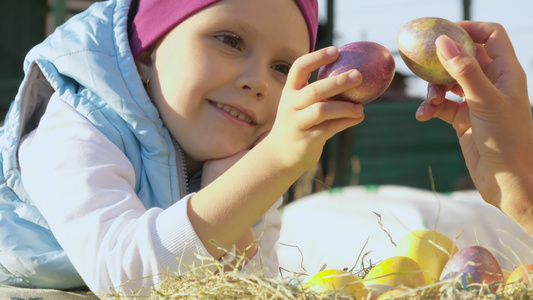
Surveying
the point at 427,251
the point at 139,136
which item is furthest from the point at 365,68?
the point at 139,136

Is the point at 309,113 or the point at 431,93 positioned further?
the point at 431,93

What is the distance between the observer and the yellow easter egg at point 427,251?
1.38 m

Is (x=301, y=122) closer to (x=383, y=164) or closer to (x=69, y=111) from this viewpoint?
(x=69, y=111)

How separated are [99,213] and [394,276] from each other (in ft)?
2.58

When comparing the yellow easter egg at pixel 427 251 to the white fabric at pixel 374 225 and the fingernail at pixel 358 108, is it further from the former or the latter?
the white fabric at pixel 374 225

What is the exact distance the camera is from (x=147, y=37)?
211 cm

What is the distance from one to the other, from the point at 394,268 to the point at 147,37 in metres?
1.25

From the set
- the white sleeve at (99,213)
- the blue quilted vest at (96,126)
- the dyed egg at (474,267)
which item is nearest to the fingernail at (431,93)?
the dyed egg at (474,267)

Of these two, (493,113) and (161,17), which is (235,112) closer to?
(161,17)

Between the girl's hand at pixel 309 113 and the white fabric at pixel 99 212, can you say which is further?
the white fabric at pixel 99 212

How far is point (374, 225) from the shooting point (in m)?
3.23

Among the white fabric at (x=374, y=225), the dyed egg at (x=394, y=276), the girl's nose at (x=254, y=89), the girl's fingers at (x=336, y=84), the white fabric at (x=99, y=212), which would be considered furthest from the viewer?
the white fabric at (x=374, y=225)

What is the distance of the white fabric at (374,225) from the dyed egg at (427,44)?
1323mm

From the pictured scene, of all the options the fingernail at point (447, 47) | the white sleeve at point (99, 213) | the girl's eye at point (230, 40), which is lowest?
the white sleeve at point (99, 213)
